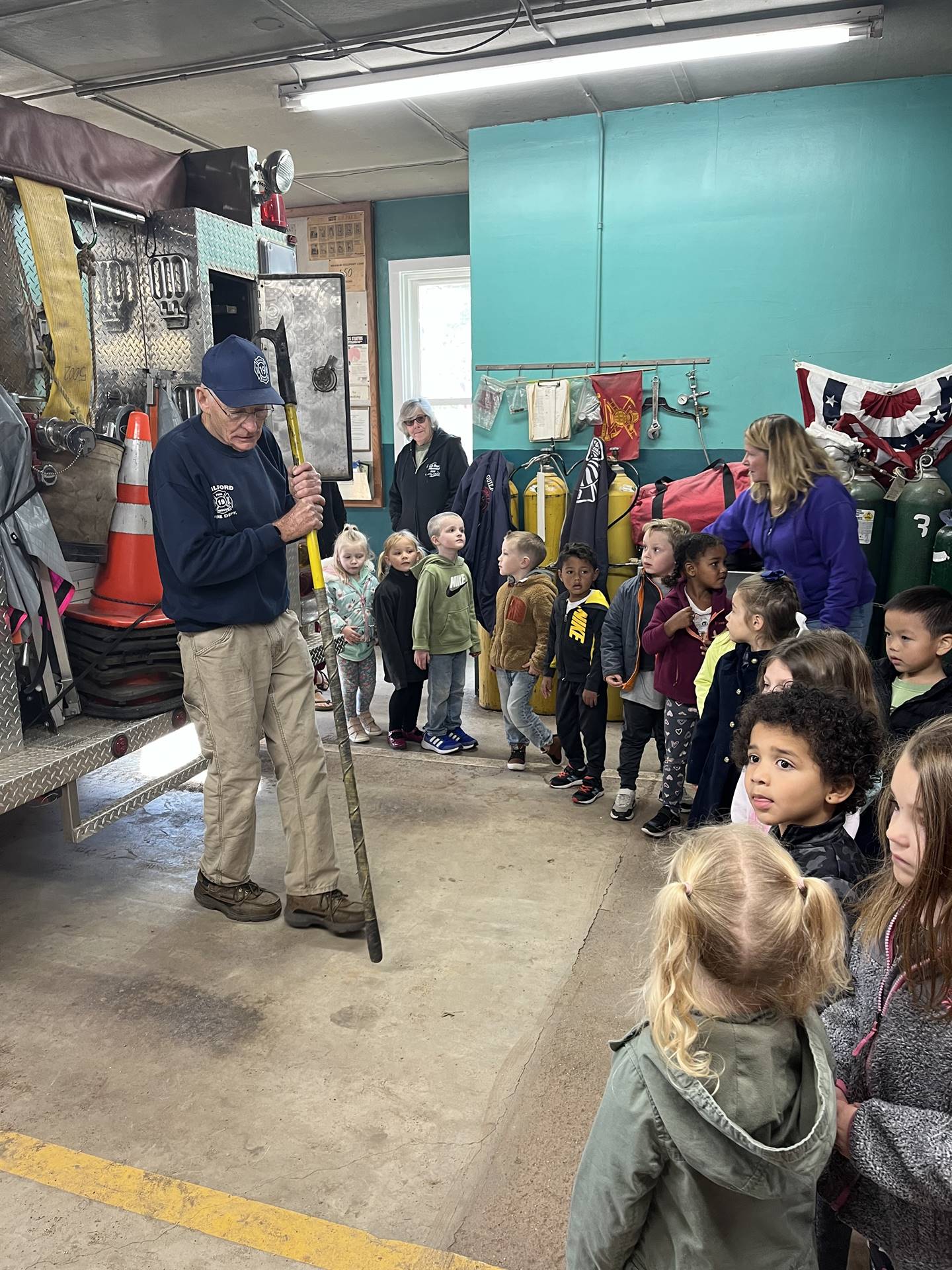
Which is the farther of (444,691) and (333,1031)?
(444,691)

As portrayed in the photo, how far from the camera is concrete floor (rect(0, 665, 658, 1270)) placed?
250cm

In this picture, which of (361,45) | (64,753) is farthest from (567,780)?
(361,45)

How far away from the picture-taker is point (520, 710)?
5637 mm

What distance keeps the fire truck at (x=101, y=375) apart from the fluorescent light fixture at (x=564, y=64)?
64.0 inches

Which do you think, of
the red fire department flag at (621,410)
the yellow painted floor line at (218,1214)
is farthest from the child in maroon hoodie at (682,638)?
the yellow painted floor line at (218,1214)

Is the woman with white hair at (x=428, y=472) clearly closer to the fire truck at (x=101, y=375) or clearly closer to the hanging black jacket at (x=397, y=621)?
the hanging black jacket at (x=397, y=621)

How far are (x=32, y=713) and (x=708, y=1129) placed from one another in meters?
3.48

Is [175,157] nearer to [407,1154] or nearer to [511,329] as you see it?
[511,329]

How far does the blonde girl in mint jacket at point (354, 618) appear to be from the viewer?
608cm

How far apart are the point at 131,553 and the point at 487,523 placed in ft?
10.5

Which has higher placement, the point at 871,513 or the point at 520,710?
the point at 871,513

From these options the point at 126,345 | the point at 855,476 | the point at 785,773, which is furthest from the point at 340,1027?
the point at 855,476

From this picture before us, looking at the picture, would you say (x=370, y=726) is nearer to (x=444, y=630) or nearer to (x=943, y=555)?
(x=444, y=630)

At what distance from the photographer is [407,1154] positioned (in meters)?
2.66
